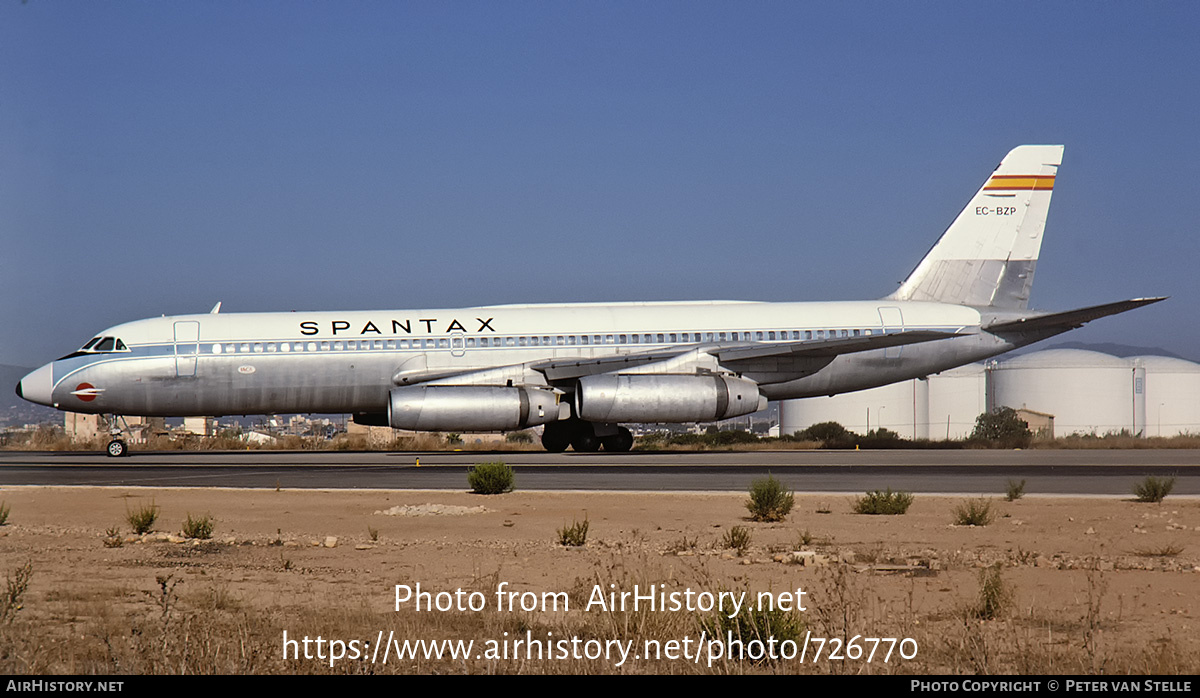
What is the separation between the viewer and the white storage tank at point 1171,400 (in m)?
55.5

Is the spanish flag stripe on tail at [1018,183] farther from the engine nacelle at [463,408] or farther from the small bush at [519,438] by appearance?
the small bush at [519,438]

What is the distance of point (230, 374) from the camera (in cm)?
2825

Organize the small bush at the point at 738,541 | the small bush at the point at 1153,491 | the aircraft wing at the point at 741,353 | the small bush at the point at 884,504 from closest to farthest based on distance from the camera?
the small bush at the point at 738,541, the small bush at the point at 884,504, the small bush at the point at 1153,491, the aircraft wing at the point at 741,353

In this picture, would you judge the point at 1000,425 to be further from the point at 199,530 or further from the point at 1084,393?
the point at 199,530

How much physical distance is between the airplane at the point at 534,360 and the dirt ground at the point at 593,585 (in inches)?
417

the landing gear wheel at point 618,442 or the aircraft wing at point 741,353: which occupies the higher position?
the aircraft wing at point 741,353

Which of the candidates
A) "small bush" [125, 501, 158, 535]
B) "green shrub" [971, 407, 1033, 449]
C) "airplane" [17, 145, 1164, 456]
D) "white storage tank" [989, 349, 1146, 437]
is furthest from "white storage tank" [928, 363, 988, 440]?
"small bush" [125, 501, 158, 535]

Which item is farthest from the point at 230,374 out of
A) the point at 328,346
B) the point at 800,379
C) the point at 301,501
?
the point at 800,379

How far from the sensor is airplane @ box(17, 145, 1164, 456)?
27453 millimetres

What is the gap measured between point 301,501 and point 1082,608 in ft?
40.2

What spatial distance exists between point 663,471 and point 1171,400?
43586 mm

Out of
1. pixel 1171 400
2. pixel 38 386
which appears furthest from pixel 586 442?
pixel 1171 400

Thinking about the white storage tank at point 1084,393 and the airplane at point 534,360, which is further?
the white storage tank at point 1084,393

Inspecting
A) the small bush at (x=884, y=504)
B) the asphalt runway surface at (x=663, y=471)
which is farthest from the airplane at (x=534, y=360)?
the small bush at (x=884, y=504)
